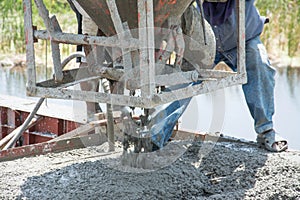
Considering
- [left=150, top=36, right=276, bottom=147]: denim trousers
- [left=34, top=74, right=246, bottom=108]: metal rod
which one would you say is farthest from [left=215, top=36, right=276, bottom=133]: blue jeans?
[left=34, top=74, right=246, bottom=108]: metal rod

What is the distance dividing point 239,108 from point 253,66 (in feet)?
14.4

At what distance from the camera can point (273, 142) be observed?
16.0 ft

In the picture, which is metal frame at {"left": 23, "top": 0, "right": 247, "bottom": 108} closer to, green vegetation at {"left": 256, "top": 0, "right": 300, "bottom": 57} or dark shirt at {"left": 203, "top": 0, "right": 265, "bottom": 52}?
dark shirt at {"left": 203, "top": 0, "right": 265, "bottom": 52}

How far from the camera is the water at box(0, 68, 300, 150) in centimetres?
774

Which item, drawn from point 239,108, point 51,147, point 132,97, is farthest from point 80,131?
point 239,108

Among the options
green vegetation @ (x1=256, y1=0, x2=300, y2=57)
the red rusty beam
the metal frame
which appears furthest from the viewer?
green vegetation @ (x1=256, y1=0, x2=300, y2=57)

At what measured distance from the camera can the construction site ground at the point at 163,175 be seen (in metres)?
3.95

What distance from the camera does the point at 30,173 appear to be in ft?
14.1

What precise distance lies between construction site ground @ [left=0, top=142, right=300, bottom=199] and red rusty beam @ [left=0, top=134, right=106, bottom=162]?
52 mm

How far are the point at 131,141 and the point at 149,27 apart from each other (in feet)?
4.00

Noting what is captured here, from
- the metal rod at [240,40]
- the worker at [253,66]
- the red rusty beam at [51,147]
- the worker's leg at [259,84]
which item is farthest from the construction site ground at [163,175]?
the metal rod at [240,40]

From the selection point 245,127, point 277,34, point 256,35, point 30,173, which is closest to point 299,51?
point 277,34

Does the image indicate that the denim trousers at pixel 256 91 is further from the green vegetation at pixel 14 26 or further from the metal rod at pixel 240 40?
the green vegetation at pixel 14 26

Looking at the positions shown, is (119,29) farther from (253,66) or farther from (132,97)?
(253,66)
